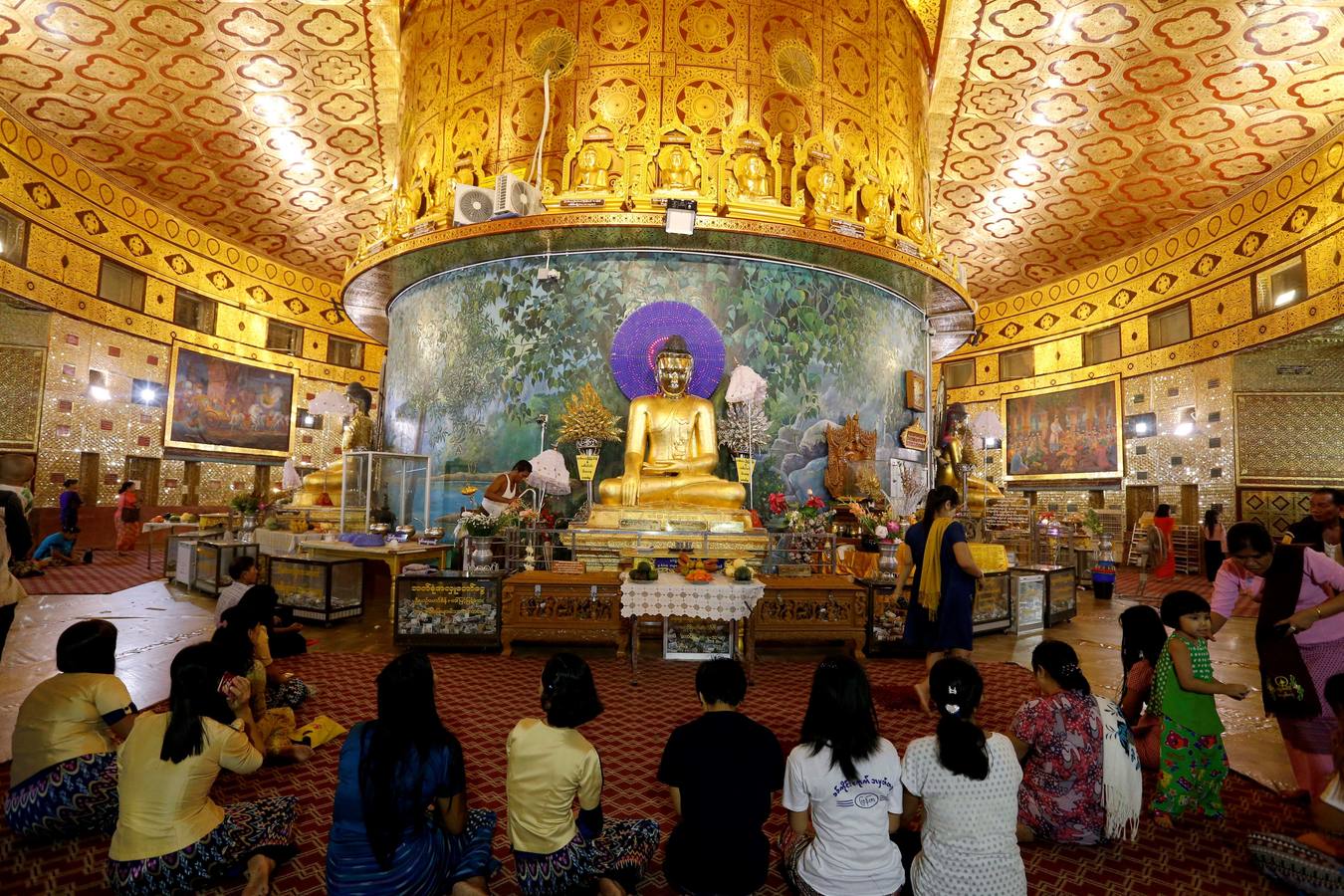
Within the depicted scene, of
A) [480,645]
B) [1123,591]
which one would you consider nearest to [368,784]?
[480,645]

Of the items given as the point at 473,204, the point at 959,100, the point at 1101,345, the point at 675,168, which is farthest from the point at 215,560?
the point at 1101,345

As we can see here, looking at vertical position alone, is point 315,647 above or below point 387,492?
below

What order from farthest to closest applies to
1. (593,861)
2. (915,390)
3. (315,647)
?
(915,390) < (315,647) < (593,861)

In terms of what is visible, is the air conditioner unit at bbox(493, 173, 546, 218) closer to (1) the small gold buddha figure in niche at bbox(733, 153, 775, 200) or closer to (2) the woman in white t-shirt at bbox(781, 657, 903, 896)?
(1) the small gold buddha figure in niche at bbox(733, 153, 775, 200)

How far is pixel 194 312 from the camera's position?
15953 mm

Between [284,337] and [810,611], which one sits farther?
[284,337]

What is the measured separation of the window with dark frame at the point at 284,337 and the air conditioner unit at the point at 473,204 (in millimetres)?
11987

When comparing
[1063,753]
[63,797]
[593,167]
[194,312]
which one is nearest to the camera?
[63,797]

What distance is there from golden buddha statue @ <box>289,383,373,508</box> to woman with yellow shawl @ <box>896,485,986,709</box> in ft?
29.7

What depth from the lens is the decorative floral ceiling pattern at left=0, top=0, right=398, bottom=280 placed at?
10.5 metres

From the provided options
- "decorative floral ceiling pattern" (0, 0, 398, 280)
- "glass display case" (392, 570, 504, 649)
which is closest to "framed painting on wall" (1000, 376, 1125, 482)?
"glass display case" (392, 570, 504, 649)

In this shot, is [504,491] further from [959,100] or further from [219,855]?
[959,100]

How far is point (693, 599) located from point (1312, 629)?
334 centimetres

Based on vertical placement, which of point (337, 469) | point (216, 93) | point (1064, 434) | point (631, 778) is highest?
point (216, 93)
